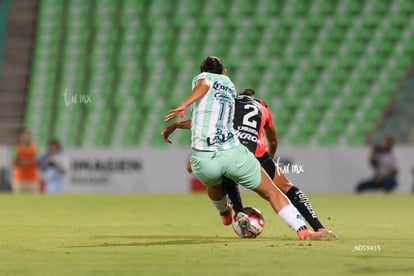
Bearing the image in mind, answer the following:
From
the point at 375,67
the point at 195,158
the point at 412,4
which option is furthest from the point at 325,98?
the point at 195,158

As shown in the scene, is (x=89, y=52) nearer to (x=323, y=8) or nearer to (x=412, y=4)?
(x=323, y=8)

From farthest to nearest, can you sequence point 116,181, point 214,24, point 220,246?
point 214,24 → point 116,181 → point 220,246

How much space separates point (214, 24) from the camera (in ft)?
94.5

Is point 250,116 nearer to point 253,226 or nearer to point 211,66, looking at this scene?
point 211,66

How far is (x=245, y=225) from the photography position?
10023 millimetres

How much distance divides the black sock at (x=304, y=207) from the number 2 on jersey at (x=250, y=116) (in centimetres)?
80

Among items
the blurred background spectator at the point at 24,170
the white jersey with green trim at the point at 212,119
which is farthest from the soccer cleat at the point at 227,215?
the blurred background spectator at the point at 24,170

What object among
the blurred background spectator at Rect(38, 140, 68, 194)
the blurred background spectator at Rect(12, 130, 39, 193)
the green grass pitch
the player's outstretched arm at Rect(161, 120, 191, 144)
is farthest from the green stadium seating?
the player's outstretched arm at Rect(161, 120, 191, 144)

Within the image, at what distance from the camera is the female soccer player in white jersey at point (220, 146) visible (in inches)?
358

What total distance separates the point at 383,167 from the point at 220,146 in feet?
47.4

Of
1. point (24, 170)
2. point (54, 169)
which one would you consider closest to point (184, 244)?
point (54, 169)

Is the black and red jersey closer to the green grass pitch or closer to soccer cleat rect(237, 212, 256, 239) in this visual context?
soccer cleat rect(237, 212, 256, 239)

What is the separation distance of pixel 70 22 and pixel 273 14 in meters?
6.19

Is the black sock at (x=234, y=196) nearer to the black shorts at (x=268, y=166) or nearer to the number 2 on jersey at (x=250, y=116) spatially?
the black shorts at (x=268, y=166)
